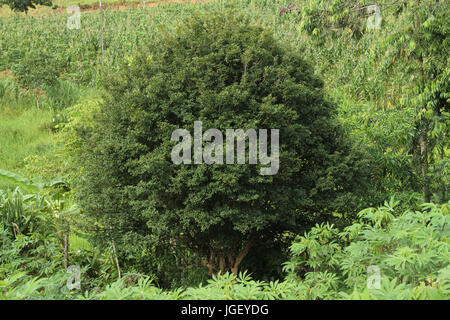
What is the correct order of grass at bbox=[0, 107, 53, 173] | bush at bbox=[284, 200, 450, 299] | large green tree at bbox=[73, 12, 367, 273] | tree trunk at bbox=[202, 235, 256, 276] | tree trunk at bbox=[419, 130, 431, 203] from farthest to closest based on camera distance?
grass at bbox=[0, 107, 53, 173]
tree trunk at bbox=[419, 130, 431, 203]
tree trunk at bbox=[202, 235, 256, 276]
large green tree at bbox=[73, 12, 367, 273]
bush at bbox=[284, 200, 450, 299]

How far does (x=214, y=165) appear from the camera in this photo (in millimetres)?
4156

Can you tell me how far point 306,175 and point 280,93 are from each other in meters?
0.98

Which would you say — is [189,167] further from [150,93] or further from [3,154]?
[3,154]

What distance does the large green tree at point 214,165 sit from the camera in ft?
14.1

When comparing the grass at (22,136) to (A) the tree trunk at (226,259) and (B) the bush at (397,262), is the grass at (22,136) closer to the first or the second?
(A) the tree trunk at (226,259)

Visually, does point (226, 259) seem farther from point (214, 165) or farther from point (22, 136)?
point (22, 136)

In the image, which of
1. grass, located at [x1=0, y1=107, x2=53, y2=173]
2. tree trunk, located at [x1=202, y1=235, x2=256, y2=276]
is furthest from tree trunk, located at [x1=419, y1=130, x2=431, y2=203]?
grass, located at [x1=0, y1=107, x2=53, y2=173]

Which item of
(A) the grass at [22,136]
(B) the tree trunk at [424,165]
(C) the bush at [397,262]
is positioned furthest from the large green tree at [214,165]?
(A) the grass at [22,136]

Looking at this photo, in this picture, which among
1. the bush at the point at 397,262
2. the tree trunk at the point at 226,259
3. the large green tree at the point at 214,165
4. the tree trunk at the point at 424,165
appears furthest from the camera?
the tree trunk at the point at 424,165

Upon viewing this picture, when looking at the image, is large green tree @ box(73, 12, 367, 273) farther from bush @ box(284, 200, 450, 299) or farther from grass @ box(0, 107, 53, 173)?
grass @ box(0, 107, 53, 173)

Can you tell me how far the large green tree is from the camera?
429 centimetres

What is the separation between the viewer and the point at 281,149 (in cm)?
443

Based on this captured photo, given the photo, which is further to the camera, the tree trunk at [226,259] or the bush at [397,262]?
the tree trunk at [226,259]
